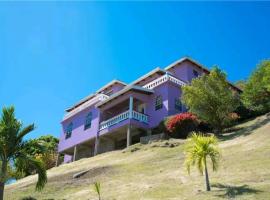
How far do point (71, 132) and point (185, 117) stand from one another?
1901 cm

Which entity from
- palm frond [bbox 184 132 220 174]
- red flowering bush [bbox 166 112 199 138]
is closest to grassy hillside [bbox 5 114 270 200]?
palm frond [bbox 184 132 220 174]

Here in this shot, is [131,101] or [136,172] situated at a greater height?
[131,101]

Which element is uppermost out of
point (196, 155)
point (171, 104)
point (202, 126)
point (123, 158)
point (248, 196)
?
point (171, 104)

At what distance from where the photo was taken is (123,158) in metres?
32.9

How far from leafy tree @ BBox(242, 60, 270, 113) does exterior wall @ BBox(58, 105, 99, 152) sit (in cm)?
1598

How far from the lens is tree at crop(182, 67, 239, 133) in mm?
35156

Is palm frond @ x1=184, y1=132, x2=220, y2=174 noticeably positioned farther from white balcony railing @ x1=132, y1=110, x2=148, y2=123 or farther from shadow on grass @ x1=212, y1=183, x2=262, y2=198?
white balcony railing @ x1=132, y1=110, x2=148, y2=123

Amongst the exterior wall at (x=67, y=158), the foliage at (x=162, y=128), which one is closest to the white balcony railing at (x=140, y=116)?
the foliage at (x=162, y=128)

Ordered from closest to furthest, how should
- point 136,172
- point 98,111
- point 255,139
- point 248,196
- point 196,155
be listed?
point 248,196 < point 196,155 < point 136,172 < point 255,139 < point 98,111

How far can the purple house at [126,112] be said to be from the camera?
41.8 metres

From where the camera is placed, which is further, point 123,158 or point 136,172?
point 123,158

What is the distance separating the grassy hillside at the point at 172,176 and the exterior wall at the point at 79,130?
12.6 metres

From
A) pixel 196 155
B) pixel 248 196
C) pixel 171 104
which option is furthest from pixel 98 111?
A: pixel 248 196

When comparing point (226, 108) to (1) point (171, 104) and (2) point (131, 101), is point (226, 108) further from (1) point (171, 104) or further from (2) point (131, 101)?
(2) point (131, 101)
